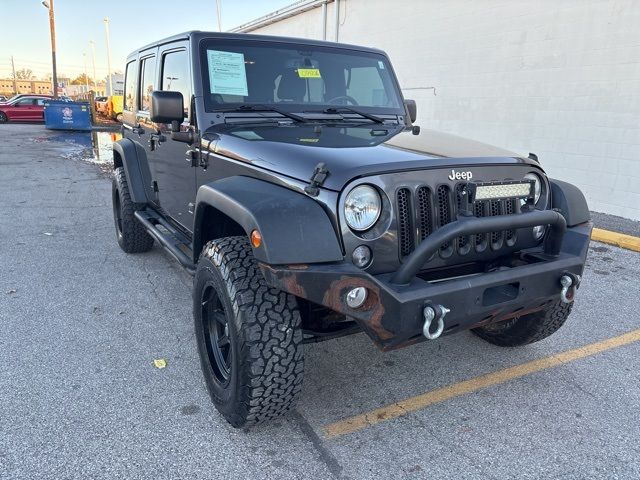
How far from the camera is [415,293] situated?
2.06 meters

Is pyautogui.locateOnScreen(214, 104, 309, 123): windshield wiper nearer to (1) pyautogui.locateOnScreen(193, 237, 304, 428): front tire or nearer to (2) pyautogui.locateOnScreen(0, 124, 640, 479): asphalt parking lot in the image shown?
(1) pyautogui.locateOnScreen(193, 237, 304, 428): front tire

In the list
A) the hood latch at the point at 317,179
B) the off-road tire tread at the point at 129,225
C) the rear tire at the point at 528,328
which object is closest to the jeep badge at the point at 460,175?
the hood latch at the point at 317,179

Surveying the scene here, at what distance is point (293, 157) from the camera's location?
2.41m

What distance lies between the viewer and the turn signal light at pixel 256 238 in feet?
6.81

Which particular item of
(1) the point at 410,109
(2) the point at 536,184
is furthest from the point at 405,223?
(1) the point at 410,109

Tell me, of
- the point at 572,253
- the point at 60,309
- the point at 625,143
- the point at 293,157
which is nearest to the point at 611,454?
the point at 572,253

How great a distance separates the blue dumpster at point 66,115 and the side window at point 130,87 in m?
18.3

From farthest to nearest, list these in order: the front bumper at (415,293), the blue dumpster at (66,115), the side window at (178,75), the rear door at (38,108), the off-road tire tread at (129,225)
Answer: the rear door at (38,108)
the blue dumpster at (66,115)
the off-road tire tread at (129,225)
the side window at (178,75)
the front bumper at (415,293)

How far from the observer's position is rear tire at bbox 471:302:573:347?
3059 mm

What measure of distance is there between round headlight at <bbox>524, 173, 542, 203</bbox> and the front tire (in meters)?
1.46

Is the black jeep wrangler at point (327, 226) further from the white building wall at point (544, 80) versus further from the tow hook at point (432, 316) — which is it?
the white building wall at point (544, 80)

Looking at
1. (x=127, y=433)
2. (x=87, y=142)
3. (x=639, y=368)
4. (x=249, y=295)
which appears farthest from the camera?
(x=87, y=142)

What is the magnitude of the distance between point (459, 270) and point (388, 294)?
0.66 metres

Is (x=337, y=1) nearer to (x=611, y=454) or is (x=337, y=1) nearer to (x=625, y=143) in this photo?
(x=625, y=143)
